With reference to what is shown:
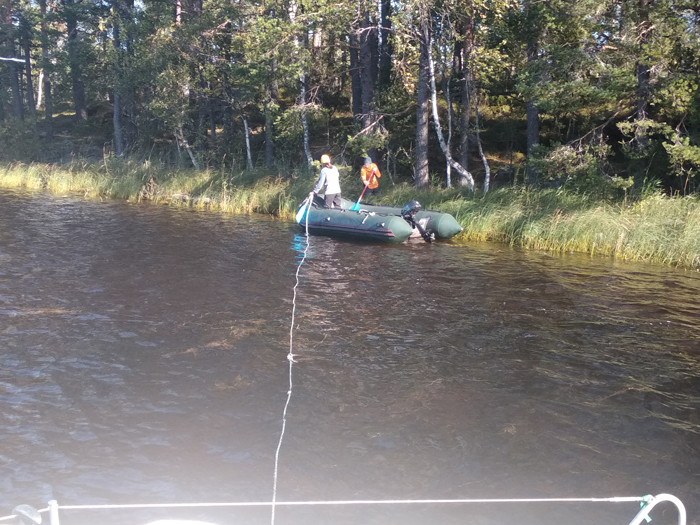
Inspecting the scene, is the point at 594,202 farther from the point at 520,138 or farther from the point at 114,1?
the point at 114,1

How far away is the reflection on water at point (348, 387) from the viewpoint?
440 centimetres

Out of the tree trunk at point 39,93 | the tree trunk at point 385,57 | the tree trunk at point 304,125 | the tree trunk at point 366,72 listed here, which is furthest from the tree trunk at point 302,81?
the tree trunk at point 39,93

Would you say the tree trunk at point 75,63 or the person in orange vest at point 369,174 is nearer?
the person in orange vest at point 369,174

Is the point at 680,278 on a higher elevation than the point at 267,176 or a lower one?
lower

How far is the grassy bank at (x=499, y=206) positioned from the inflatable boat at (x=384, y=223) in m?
0.85

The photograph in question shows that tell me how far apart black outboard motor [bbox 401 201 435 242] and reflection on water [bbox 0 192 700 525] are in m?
2.88

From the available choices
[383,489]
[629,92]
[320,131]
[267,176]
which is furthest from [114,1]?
[383,489]

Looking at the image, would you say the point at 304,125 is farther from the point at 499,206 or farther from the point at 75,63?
the point at 75,63

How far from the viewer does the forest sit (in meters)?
13.1

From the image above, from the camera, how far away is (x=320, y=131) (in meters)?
25.1

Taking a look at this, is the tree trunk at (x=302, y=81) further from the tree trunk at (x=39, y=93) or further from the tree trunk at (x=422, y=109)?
the tree trunk at (x=39, y=93)

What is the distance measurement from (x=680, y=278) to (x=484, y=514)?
7971 mm

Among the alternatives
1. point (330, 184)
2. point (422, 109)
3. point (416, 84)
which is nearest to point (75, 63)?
point (416, 84)

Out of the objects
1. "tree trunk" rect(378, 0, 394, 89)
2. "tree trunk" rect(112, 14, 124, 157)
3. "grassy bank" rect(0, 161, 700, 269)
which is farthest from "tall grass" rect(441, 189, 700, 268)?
"tree trunk" rect(112, 14, 124, 157)
